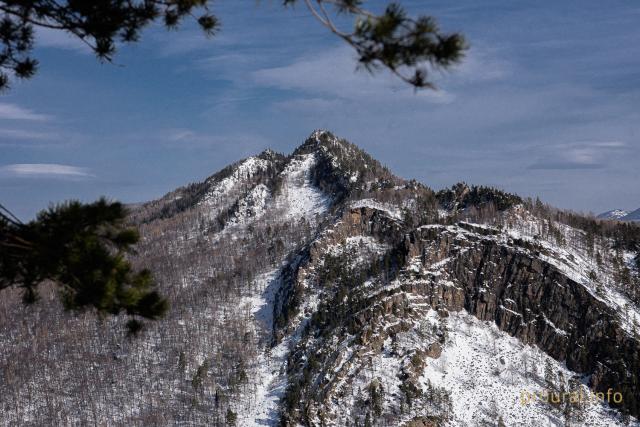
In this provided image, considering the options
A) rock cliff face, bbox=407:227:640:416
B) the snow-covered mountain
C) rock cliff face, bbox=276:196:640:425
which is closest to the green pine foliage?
the snow-covered mountain

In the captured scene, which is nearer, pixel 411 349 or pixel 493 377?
pixel 493 377

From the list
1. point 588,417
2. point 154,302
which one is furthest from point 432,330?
point 154,302

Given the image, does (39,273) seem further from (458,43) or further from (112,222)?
(458,43)

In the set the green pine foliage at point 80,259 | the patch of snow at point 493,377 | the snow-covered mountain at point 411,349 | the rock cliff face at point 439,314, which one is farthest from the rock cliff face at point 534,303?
the green pine foliage at point 80,259

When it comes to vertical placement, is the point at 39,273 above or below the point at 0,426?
above

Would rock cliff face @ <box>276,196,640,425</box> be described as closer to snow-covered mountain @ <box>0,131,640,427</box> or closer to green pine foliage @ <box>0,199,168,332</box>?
snow-covered mountain @ <box>0,131,640,427</box>

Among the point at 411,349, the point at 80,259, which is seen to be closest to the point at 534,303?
the point at 411,349

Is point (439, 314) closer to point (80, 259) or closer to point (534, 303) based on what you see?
point (534, 303)

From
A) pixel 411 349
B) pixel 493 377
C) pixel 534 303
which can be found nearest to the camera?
pixel 493 377

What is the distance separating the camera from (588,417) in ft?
423

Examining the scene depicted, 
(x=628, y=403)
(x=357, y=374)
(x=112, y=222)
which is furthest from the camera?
(x=357, y=374)

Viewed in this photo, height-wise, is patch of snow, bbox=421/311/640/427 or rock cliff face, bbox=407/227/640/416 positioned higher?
rock cliff face, bbox=407/227/640/416

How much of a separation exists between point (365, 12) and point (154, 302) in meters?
6.50

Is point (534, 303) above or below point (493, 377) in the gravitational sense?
above
